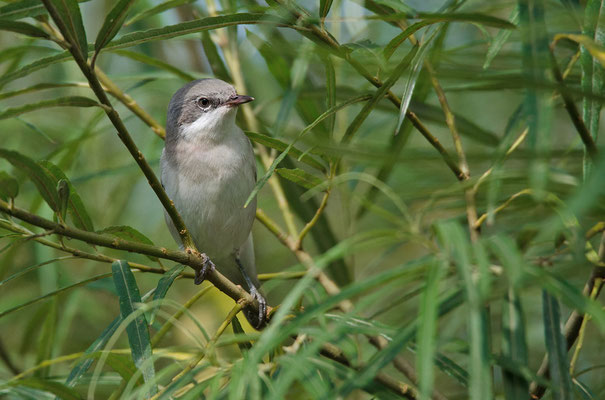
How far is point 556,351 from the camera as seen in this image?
5.39ft

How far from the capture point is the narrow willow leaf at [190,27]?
78.1 inches

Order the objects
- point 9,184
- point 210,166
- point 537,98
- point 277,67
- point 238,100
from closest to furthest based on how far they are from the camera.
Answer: point 537,98 < point 9,184 < point 277,67 < point 238,100 < point 210,166

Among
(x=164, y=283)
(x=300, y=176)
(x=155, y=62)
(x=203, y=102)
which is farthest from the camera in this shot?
(x=203, y=102)

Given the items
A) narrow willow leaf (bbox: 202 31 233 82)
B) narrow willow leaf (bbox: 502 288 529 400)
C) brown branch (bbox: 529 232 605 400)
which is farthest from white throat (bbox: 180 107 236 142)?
narrow willow leaf (bbox: 502 288 529 400)

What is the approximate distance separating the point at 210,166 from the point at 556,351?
9.00ft

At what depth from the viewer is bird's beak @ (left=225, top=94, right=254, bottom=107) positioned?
3.80 m

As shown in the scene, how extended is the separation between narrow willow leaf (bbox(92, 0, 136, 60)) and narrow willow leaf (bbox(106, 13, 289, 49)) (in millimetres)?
103

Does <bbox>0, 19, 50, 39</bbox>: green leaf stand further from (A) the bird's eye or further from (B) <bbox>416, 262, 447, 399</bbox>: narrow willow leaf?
(A) the bird's eye

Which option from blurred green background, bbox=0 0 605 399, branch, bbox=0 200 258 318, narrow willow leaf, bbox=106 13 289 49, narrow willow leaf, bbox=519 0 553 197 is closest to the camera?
narrow willow leaf, bbox=519 0 553 197

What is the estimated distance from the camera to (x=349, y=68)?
86.7 inches

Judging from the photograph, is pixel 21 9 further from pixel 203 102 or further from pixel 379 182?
pixel 203 102

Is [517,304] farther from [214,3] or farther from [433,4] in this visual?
[214,3]

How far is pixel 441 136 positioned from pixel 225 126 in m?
1.82

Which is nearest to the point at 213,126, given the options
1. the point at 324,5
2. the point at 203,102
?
the point at 203,102
